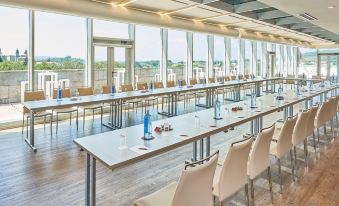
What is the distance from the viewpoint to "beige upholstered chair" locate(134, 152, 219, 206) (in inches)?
67.2

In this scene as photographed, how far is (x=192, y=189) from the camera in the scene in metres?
1.78

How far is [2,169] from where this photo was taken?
11.7ft

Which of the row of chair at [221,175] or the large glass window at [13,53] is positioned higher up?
the large glass window at [13,53]

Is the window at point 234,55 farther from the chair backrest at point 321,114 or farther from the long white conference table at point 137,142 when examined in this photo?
the long white conference table at point 137,142

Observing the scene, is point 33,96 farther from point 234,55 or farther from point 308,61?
point 308,61

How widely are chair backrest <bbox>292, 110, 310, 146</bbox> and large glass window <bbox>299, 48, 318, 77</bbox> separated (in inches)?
660

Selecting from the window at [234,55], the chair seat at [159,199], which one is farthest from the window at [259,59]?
the chair seat at [159,199]

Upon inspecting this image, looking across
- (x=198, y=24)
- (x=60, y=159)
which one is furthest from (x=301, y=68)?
(x=60, y=159)

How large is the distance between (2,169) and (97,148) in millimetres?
2163

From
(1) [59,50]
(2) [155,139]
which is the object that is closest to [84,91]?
(1) [59,50]

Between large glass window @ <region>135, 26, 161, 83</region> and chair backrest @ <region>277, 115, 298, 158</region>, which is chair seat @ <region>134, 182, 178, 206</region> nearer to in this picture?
chair backrest @ <region>277, 115, 298, 158</region>

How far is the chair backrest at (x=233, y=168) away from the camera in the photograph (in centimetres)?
213

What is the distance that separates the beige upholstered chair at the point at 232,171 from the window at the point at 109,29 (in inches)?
246

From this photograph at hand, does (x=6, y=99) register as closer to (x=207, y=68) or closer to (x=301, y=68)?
(x=207, y=68)
